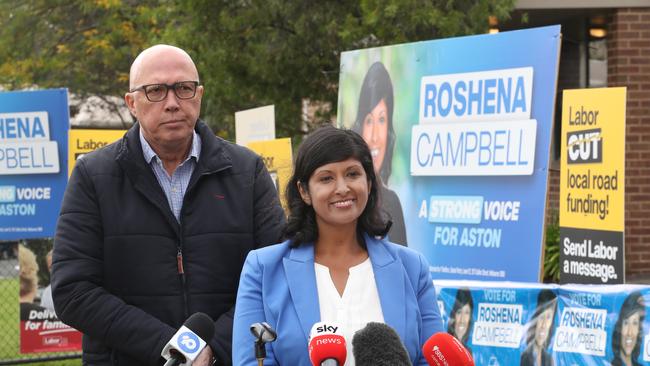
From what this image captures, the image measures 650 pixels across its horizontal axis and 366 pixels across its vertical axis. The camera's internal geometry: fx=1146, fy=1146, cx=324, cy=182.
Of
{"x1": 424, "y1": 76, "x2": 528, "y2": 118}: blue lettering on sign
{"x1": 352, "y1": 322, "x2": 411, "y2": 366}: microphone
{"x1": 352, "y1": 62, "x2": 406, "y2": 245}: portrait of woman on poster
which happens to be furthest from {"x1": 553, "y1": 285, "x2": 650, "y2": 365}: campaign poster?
{"x1": 352, "y1": 322, "x2": 411, "y2": 366}: microphone

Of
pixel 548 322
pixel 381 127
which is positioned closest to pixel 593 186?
pixel 548 322

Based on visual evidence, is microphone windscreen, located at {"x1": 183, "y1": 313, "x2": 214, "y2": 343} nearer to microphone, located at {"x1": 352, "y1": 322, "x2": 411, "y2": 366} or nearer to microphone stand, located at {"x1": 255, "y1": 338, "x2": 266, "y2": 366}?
microphone stand, located at {"x1": 255, "y1": 338, "x2": 266, "y2": 366}

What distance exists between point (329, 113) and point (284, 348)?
11157mm

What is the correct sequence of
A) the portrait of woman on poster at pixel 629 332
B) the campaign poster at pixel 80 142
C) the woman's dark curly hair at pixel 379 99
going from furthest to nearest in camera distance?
the campaign poster at pixel 80 142
the woman's dark curly hair at pixel 379 99
the portrait of woman on poster at pixel 629 332

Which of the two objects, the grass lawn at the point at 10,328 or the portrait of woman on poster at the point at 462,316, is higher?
the portrait of woman on poster at the point at 462,316

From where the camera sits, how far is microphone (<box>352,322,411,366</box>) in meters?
3.11

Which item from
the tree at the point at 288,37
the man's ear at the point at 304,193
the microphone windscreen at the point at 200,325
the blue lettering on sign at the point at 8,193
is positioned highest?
the tree at the point at 288,37

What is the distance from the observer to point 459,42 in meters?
7.77

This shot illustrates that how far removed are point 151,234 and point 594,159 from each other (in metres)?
3.99

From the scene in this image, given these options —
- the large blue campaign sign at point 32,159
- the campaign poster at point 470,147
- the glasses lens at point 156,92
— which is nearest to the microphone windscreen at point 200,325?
the glasses lens at point 156,92

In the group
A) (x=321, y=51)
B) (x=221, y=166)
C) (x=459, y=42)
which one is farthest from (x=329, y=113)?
(x=221, y=166)

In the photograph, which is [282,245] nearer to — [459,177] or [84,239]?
[84,239]

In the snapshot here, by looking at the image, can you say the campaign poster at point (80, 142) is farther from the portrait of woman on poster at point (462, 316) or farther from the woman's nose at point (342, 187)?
the woman's nose at point (342, 187)

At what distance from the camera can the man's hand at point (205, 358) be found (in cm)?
395
